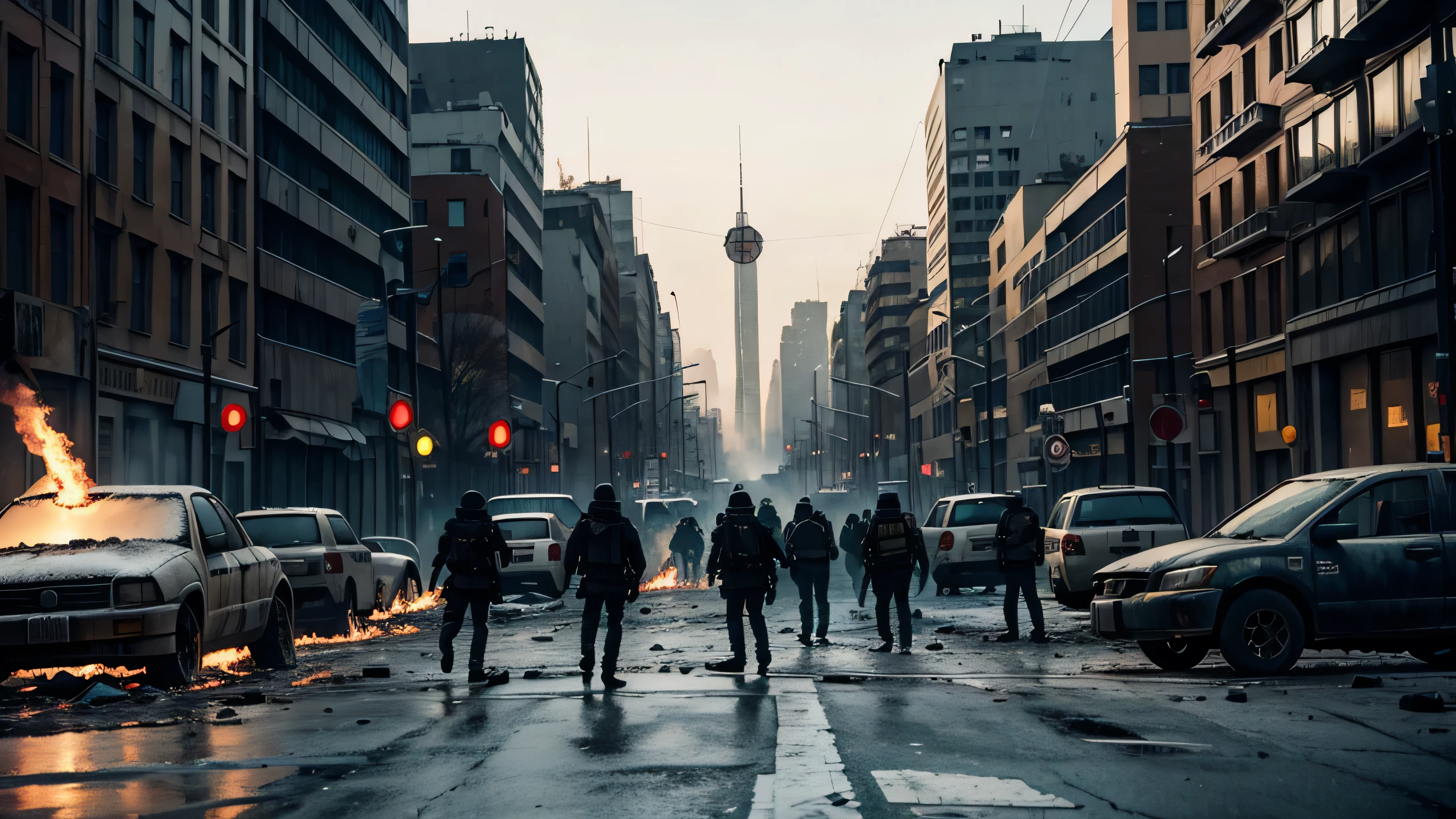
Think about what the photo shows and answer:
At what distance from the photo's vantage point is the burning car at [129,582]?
39.4ft

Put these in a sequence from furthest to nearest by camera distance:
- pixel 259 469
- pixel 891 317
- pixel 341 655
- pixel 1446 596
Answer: pixel 891 317 < pixel 259 469 < pixel 341 655 < pixel 1446 596

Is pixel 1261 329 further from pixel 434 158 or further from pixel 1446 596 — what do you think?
pixel 434 158

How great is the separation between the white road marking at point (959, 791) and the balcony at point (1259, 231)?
108ft

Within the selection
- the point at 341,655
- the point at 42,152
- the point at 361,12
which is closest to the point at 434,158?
the point at 361,12

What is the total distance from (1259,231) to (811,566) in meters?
26.0

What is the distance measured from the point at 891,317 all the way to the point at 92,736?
485 feet

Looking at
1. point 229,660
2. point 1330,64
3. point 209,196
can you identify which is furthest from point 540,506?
point 1330,64

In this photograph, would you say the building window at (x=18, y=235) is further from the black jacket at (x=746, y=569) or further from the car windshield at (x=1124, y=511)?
the car windshield at (x=1124, y=511)

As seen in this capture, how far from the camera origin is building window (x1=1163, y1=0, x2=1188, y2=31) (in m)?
70.3

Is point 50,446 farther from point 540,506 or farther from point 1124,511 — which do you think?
point 540,506

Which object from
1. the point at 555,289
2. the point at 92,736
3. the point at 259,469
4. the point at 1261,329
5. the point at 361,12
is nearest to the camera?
the point at 92,736

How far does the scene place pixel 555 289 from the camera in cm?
11912

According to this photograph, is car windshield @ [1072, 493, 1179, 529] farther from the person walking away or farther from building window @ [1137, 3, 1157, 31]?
building window @ [1137, 3, 1157, 31]

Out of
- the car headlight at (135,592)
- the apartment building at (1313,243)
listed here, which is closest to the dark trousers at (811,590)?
the car headlight at (135,592)
